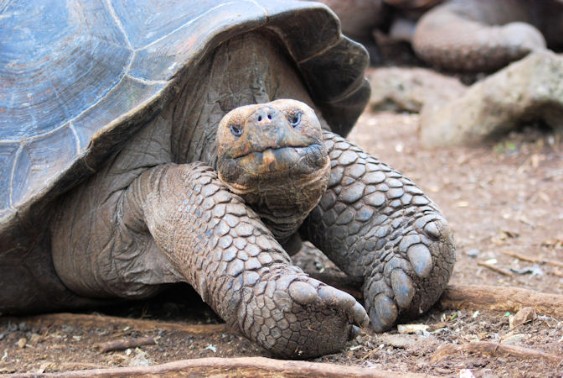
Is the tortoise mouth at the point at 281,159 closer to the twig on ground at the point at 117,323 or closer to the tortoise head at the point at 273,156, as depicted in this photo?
the tortoise head at the point at 273,156

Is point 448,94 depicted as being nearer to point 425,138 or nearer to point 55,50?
point 425,138

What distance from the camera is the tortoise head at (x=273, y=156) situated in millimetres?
2789

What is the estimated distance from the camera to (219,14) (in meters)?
3.31

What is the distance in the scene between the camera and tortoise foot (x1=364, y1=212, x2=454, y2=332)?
10.1ft

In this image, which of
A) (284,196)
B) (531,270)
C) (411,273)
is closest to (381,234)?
(411,273)

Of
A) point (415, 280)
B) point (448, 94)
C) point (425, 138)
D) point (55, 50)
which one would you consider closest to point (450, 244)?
point (415, 280)

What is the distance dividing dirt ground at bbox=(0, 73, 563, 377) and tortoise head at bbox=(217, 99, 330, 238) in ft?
1.82

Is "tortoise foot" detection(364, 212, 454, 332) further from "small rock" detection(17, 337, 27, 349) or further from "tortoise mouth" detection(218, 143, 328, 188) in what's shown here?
"small rock" detection(17, 337, 27, 349)

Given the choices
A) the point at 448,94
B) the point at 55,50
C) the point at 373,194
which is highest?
the point at 55,50

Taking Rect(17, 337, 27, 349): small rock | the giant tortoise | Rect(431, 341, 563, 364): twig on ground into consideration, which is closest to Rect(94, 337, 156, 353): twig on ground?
the giant tortoise

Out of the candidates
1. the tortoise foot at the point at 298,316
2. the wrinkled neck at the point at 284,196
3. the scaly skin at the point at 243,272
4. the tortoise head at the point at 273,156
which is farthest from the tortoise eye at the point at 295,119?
the tortoise foot at the point at 298,316

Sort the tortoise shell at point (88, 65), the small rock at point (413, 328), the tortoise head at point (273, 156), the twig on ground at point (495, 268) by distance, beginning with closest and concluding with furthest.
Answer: the tortoise head at point (273, 156), the small rock at point (413, 328), the tortoise shell at point (88, 65), the twig on ground at point (495, 268)

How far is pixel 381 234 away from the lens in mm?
3305

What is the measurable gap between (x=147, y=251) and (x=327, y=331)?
968 mm
